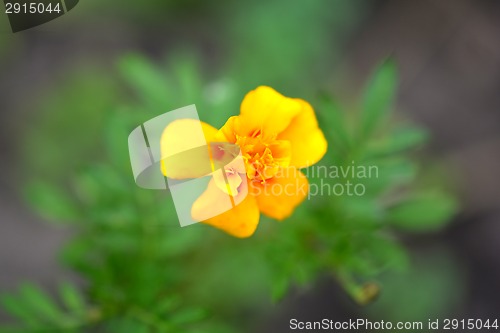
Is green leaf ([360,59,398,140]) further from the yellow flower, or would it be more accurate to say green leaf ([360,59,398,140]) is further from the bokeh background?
the bokeh background

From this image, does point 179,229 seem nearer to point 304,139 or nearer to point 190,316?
point 190,316

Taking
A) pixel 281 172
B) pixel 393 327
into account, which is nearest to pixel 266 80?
pixel 393 327

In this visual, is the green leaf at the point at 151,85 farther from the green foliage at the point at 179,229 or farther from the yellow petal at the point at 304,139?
the yellow petal at the point at 304,139

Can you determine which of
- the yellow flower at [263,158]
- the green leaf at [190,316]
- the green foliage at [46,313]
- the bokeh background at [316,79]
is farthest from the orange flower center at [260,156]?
the bokeh background at [316,79]

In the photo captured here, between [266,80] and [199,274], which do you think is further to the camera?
[266,80]

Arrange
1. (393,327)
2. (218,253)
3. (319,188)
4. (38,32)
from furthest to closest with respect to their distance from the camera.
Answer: (38,32) < (393,327) < (218,253) < (319,188)

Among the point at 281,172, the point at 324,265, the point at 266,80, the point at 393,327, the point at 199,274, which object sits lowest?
the point at 393,327

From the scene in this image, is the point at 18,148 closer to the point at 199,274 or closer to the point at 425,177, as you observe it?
the point at 199,274
